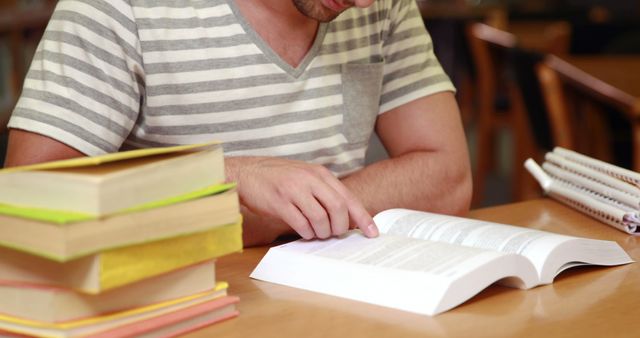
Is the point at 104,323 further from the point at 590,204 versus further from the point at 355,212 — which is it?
the point at 590,204

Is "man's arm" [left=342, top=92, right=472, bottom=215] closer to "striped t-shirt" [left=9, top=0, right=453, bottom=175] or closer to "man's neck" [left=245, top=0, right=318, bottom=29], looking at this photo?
"striped t-shirt" [left=9, top=0, right=453, bottom=175]

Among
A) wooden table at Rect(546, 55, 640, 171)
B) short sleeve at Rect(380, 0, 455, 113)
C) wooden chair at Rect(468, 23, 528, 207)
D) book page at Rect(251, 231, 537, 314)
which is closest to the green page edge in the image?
book page at Rect(251, 231, 537, 314)

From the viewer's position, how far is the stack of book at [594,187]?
156 centimetres

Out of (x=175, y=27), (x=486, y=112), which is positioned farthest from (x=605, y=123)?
(x=175, y=27)

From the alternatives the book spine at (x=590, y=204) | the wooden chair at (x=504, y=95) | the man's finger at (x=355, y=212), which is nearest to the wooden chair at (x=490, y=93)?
the wooden chair at (x=504, y=95)

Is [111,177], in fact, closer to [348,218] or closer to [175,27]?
[348,218]

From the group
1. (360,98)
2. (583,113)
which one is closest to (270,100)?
(360,98)

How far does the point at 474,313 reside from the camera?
1.15 m

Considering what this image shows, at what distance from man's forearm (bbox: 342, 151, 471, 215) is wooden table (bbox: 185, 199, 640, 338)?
399 millimetres

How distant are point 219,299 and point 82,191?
0.79 feet

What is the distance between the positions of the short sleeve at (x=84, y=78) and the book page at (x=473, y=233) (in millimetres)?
446

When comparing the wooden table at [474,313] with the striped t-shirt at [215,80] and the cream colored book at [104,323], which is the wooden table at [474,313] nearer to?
the cream colored book at [104,323]

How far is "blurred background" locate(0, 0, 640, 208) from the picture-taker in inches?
142

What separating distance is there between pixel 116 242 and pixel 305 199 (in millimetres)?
398
